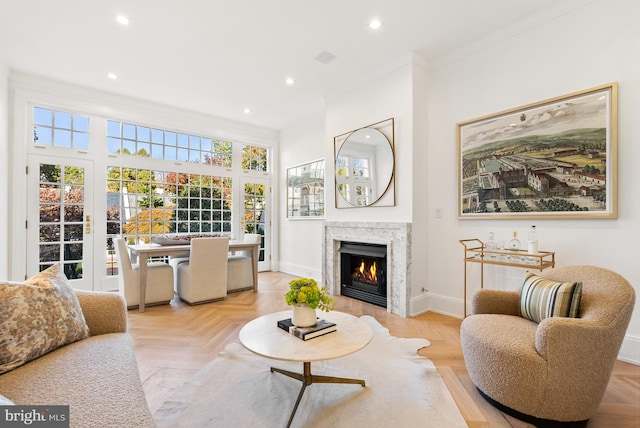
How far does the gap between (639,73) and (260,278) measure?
201 inches

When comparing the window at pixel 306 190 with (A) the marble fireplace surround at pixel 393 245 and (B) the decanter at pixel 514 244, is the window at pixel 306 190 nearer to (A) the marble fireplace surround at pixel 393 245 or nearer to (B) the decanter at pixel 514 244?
(A) the marble fireplace surround at pixel 393 245

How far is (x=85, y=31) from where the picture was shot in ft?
9.33

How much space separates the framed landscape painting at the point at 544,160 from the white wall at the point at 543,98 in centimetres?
8

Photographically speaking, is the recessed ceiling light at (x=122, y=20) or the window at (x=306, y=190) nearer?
the recessed ceiling light at (x=122, y=20)

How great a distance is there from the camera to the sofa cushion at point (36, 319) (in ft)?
4.08

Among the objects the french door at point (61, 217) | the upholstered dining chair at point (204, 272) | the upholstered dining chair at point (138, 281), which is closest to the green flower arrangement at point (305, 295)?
the upholstered dining chair at point (204, 272)

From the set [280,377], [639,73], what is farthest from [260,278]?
[639,73]

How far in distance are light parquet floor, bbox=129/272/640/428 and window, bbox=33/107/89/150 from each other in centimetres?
253

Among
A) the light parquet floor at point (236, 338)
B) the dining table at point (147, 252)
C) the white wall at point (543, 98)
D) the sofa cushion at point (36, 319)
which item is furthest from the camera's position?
the dining table at point (147, 252)

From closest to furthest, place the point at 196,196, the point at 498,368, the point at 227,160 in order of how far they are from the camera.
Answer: the point at 498,368, the point at 196,196, the point at 227,160

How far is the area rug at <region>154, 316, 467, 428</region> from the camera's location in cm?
157

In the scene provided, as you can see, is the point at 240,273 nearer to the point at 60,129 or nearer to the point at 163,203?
the point at 163,203

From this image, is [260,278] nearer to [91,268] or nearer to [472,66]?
[91,268]

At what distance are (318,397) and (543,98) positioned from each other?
3.07 meters
